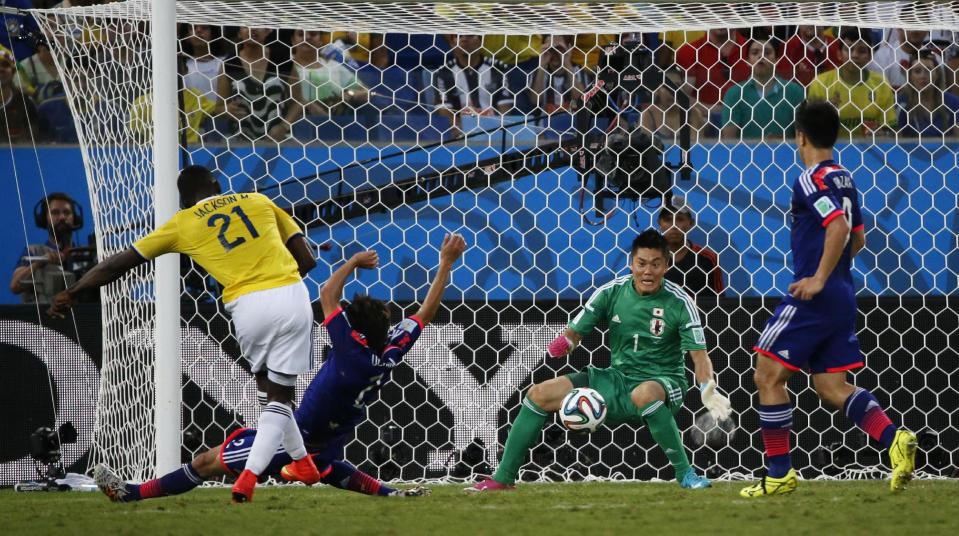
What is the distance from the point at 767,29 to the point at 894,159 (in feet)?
4.11

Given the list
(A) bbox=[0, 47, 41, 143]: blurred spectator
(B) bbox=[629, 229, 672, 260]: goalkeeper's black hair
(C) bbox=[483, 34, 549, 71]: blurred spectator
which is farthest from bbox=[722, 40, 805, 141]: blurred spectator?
(A) bbox=[0, 47, 41, 143]: blurred spectator

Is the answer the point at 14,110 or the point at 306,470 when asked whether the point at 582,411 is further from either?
the point at 14,110

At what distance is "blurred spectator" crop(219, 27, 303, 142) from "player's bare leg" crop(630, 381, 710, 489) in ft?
10.9

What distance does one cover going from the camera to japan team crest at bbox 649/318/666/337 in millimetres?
6125

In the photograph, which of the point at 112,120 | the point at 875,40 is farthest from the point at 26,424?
Answer: the point at 875,40

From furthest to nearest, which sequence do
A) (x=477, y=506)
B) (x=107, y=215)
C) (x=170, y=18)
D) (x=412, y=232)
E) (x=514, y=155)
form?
(x=412, y=232)
(x=514, y=155)
(x=107, y=215)
(x=170, y=18)
(x=477, y=506)

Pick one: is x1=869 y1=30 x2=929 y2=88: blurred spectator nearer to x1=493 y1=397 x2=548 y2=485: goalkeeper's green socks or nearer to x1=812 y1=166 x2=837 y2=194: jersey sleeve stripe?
x1=812 y1=166 x2=837 y2=194: jersey sleeve stripe

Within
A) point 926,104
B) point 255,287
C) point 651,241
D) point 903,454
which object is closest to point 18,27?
point 255,287

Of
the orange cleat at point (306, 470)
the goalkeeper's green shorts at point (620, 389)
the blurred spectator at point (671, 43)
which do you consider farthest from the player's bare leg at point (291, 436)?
the blurred spectator at point (671, 43)

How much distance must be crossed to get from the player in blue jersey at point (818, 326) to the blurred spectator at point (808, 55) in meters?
3.64

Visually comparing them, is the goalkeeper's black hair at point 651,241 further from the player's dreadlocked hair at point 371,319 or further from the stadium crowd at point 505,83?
the stadium crowd at point 505,83

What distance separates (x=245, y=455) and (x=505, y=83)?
14.0 feet

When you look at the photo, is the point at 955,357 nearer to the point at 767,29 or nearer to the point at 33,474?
the point at 767,29

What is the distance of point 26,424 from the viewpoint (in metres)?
6.93
